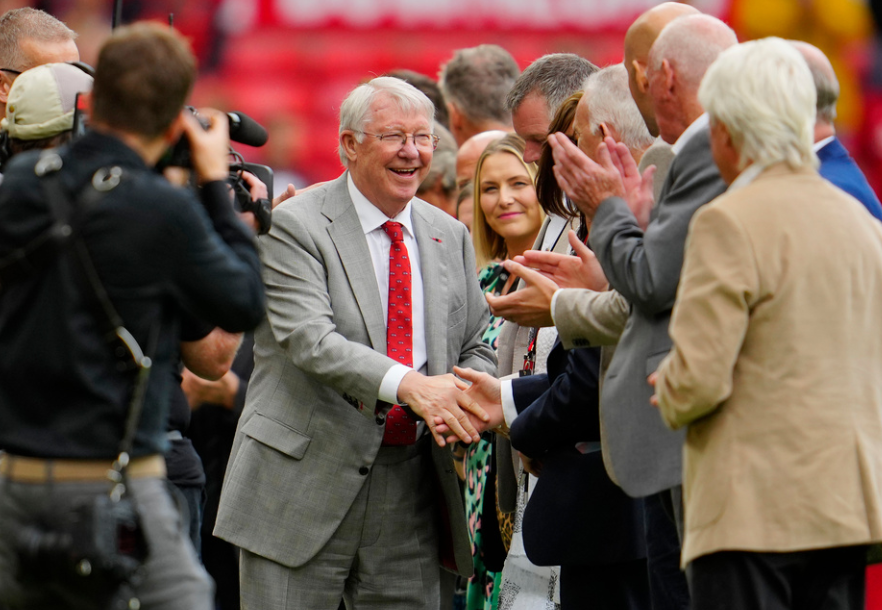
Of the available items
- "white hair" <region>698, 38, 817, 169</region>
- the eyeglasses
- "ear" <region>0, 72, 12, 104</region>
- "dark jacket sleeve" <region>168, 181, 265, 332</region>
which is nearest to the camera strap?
"dark jacket sleeve" <region>168, 181, 265, 332</region>

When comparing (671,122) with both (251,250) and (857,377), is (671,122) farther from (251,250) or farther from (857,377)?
(251,250)

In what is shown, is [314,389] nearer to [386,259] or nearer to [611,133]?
[386,259]

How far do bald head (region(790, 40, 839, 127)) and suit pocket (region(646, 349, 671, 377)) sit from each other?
82 centimetres

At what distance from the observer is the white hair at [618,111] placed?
341 cm

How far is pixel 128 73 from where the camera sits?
7.37 feet

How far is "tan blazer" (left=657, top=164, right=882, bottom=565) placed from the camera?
2348 mm

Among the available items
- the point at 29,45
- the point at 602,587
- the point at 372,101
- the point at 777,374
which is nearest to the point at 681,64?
the point at 777,374

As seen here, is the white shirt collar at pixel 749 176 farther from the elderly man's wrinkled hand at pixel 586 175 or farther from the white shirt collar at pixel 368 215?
the white shirt collar at pixel 368 215

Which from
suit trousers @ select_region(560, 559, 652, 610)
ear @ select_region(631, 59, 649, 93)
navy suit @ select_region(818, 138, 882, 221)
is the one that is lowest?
suit trousers @ select_region(560, 559, 652, 610)

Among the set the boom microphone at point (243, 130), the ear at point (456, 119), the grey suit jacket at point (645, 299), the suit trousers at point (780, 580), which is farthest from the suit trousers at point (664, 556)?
the ear at point (456, 119)

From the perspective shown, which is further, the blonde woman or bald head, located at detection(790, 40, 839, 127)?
the blonde woman

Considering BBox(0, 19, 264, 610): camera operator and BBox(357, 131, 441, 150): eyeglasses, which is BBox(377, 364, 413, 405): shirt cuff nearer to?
BBox(357, 131, 441, 150): eyeglasses

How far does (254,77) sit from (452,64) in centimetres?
271

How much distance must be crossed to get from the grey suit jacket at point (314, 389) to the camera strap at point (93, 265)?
3.96 feet
